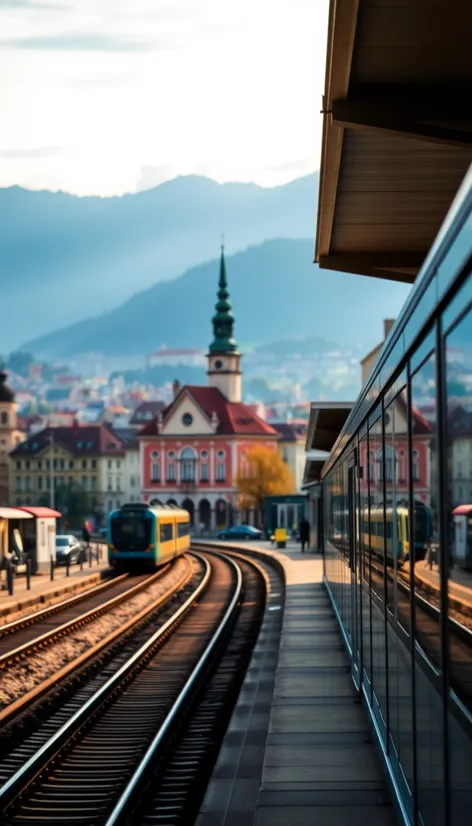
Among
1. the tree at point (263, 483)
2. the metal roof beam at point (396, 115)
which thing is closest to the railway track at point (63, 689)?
the metal roof beam at point (396, 115)

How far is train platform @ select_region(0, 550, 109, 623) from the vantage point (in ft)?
104

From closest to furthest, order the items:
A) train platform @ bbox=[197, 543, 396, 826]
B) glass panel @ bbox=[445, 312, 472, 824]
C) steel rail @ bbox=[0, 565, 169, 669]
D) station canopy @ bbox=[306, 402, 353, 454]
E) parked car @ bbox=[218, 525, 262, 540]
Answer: glass panel @ bbox=[445, 312, 472, 824]
train platform @ bbox=[197, 543, 396, 826]
steel rail @ bbox=[0, 565, 169, 669]
station canopy @ bbox=[306, 402, 353, 454]
parked car @ bbox=[218, 525, 262, 540]

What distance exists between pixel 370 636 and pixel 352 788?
118 centimetres

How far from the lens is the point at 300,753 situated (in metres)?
12.2

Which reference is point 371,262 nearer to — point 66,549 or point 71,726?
point 71,726

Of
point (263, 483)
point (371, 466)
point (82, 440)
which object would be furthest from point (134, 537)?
point (82, 440)

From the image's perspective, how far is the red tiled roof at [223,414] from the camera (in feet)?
475

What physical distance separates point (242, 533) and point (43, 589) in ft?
238

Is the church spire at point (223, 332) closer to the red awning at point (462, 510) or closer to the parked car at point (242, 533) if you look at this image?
the parked car at point (242, 533)

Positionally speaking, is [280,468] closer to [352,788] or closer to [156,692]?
[156,692]

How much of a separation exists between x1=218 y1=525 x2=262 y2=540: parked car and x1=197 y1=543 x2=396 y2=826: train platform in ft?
284

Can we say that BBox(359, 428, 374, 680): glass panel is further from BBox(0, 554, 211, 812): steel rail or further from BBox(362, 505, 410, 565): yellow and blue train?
BBox(0, 554, 211, 812): steel rail

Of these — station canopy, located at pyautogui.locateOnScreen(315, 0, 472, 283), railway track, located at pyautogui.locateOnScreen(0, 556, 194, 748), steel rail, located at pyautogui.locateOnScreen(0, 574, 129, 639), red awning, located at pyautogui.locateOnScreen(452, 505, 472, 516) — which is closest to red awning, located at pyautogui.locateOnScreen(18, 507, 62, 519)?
steel rail, located at pyautogui.locateOnScreen(0, 574, 129, 639)

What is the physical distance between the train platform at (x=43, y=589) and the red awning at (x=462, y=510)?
25.2m
